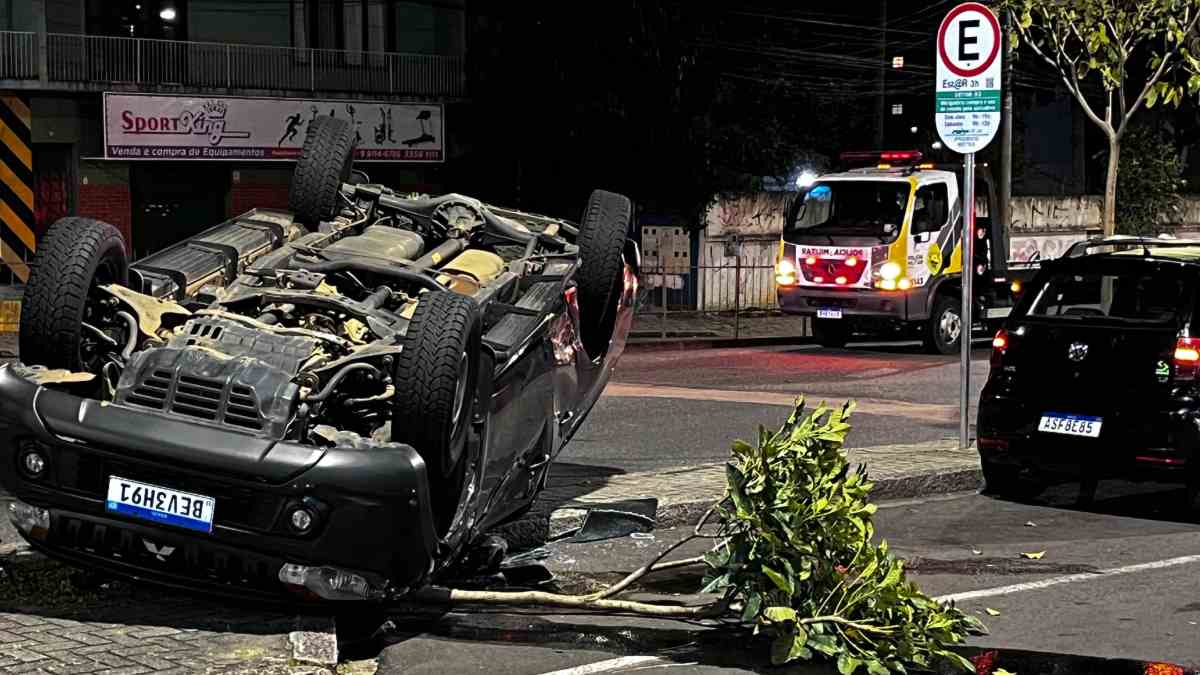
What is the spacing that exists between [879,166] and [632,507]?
14461 mm

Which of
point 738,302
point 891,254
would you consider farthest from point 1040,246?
point 891,254

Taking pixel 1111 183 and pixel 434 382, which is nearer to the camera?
pixel 434 382

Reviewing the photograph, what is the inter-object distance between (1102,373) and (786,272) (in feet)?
42.3

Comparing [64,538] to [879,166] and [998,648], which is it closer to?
[998,648]

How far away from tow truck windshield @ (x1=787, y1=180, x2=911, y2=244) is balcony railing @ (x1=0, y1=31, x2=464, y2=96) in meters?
10.8

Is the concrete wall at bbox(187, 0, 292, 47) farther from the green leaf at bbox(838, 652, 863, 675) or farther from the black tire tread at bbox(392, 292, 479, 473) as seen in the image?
the green leaf at bbox(838, 652, 863, 675)

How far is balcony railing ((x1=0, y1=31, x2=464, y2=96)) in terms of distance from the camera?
2673 centimetres

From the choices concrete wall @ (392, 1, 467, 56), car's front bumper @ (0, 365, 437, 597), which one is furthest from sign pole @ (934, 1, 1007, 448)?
concrete wall @ (392, 1, 467, 56)

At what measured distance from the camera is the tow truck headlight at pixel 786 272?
899 inches

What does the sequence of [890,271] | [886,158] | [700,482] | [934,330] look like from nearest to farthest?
[700,482], [890,271], [934,330], [886,158]

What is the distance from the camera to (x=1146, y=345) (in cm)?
997

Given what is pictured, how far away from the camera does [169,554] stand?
6.43 meters

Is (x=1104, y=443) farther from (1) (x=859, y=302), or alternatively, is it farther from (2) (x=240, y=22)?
(2) (x=240, y=22)

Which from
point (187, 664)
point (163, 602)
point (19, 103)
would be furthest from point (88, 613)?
point (19, 103)
